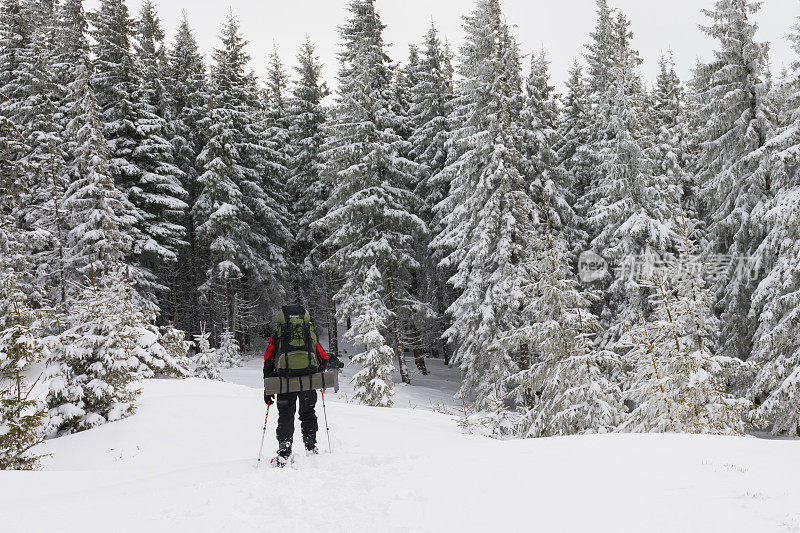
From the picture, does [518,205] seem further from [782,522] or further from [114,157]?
[114,157]

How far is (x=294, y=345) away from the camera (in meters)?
6.54

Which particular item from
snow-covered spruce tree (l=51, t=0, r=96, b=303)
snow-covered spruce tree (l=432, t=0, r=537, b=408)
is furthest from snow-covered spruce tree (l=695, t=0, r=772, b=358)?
snow-covered spruce tree (l=51, t=0, r=96, b=303)

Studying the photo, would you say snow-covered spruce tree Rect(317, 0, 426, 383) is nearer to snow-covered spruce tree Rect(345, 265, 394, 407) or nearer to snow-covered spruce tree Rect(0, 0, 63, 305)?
snow-covered spruce tree Rect(345, 265, 394, 407)

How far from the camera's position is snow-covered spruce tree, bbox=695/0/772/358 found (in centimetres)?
1819

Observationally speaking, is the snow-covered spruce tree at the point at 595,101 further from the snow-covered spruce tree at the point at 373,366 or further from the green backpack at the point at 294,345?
the green backpack at the point at 294,345

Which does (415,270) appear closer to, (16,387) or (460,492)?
(16,387)

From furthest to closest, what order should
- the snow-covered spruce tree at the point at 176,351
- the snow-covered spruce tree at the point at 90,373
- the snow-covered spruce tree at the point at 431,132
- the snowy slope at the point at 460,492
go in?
the snow-covered spruce tree at the point at 431,132
the snow-covered spruce tree at the point at 176,351
the snow-covered spruce tree at the point at 90,373
the snowy slope at the point at 460,492

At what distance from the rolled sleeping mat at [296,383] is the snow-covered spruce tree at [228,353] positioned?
20.4m

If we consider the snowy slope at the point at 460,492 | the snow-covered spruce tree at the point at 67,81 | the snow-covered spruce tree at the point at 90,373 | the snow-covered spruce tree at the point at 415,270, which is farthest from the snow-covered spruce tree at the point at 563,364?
the snow-covered spruce tree at the point at 67,81

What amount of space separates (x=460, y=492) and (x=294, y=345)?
288cm

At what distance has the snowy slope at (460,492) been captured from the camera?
4027 mm

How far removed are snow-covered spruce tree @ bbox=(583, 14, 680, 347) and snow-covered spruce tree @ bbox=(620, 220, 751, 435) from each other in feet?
32.6

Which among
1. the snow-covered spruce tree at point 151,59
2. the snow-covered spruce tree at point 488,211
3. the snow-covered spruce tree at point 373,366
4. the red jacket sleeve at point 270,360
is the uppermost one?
the snow-covered spruce tree at point 151,59

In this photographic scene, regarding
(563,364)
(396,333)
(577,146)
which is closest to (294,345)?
(563,364)
